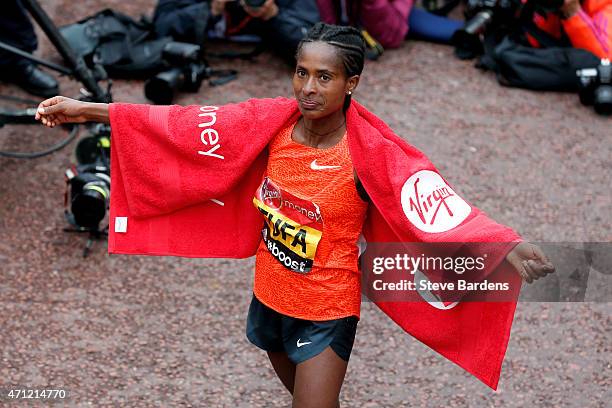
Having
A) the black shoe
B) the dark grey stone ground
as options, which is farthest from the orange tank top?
the black shoe

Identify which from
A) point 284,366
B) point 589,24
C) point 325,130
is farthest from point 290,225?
point 589,24

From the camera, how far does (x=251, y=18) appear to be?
7691 mm

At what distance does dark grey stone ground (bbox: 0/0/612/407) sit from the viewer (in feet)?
14.9

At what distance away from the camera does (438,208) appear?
3289 millimetres

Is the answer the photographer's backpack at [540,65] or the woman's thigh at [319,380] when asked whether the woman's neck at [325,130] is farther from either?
the photographer's backpack at [540,65]

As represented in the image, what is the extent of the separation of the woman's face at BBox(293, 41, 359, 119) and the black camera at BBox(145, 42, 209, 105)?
3.83 m

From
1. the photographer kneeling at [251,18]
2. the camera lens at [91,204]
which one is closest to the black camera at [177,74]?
the photographer kneeling at [251,18]

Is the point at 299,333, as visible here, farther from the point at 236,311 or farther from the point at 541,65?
the point at 541,65

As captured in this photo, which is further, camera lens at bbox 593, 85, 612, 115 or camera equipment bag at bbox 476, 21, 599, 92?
camera equipment bag at bbox 476, 21, 599, 92

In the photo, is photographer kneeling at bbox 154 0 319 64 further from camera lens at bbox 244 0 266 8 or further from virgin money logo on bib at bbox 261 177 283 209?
virgin money logo on bib at bbox 261 177 283 209

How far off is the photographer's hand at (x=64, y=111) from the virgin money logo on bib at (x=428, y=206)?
3.76 ft

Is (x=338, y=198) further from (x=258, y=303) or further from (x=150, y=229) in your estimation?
(x=150, y=229)

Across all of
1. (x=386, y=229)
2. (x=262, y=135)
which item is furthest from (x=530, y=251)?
(x=262, y=135)

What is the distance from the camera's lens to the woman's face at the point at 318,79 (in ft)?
10.4
